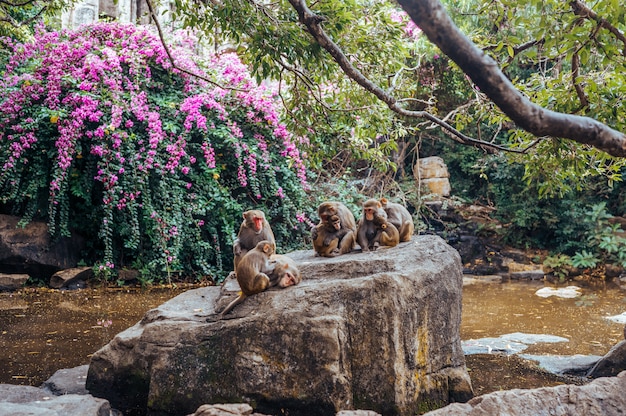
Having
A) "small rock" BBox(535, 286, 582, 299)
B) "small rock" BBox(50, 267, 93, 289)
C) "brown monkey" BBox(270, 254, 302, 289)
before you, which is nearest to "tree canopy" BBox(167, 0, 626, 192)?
"brown monkey" BBox(270, 254, 302, 289)

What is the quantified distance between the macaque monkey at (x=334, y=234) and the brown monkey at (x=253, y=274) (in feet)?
3.08

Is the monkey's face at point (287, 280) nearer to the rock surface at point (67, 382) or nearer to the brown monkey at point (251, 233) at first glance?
the brown monkey at point (251, 233)

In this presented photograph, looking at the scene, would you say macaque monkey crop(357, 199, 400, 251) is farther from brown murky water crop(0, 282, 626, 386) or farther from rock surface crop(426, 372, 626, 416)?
rock surface crop(426, 372, 626, 416)

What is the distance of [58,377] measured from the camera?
163 inches

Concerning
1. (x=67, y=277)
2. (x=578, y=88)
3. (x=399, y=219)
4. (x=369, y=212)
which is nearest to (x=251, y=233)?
(x=369, y=212)

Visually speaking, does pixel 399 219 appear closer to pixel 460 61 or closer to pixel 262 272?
pixel 262 272

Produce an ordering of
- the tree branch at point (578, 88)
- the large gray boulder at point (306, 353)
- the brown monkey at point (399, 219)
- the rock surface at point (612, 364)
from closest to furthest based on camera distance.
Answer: the tree branch at point (578, 88) < the large gray boulder at point (306, 353) < the rock surface at point (612, 364) < the brown monkey at point (399, 219)

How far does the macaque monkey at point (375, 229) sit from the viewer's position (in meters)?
4.84

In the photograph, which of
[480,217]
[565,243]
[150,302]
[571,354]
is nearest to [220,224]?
[150,302]

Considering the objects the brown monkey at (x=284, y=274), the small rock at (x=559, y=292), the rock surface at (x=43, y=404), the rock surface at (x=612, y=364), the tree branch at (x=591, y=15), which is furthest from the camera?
Answer: the small rock at (x=559, y=292)

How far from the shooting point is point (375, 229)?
494cm

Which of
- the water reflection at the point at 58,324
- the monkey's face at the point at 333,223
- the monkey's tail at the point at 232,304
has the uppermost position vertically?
the monkey's face at the point at 333,223

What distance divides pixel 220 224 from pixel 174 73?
264 centimetres

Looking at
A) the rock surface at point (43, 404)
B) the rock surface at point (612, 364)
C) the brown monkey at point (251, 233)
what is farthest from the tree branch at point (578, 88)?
the rock surface at point (43, 404)
